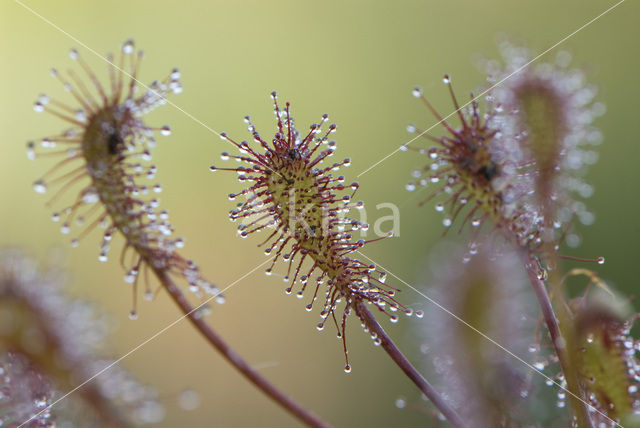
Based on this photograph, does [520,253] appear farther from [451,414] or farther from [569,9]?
[569,9]

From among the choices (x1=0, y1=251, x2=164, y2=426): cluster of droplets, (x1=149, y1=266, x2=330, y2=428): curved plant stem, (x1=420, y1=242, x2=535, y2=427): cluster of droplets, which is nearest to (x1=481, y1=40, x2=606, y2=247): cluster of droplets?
(x1=420, y1=242, x2=535, y2=427): cluster of droplets

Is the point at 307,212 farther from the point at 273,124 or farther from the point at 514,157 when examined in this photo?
the point at 273,124

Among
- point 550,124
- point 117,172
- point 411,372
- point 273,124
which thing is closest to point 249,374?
point 411,372

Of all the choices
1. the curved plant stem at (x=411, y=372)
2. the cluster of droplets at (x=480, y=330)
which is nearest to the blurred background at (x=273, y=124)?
the cluster of droplets at (x=480, y=330)

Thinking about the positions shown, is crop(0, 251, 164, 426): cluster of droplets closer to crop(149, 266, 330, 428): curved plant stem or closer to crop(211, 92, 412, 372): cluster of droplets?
crop(149, 266, 330, 428): curved plant stem

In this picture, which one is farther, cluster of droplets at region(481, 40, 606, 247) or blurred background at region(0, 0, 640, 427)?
blurred background at region(0, 0, 640, 427)

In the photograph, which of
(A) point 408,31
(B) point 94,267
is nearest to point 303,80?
(A) point 408,31
